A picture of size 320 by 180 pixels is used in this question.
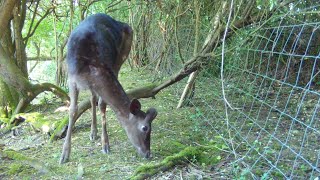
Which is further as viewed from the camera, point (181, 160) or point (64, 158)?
point (64, 158)

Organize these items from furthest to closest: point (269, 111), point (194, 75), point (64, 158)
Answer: point (194, 75) < point (269, 111) < point (64, 158)

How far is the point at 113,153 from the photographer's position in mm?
4523

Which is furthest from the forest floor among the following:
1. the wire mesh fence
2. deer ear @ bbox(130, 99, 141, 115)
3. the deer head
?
deer ear @ bbox(130, 99, 141, 115)

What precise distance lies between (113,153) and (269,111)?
2313mm

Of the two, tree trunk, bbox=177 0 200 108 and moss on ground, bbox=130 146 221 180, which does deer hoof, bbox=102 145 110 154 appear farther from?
tree trunk, bbox=177 0 200 108

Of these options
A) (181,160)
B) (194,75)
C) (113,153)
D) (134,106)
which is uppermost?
(194,75)

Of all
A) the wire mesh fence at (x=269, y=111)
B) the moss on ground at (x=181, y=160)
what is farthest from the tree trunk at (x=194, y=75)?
the moss on ground at (x=181, y=160)

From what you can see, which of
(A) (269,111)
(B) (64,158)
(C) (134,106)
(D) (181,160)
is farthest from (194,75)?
(B) (64,158)

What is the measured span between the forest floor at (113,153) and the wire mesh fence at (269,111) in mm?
231

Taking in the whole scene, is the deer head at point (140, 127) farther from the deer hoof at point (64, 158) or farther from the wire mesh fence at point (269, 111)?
the wire mesh fence at point (269, 111)

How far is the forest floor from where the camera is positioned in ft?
12.5

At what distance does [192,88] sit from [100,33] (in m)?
2.14

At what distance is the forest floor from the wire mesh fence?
231mm

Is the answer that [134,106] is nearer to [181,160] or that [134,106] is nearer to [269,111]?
[181,160]
